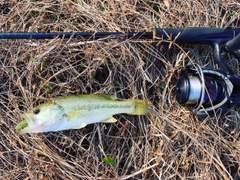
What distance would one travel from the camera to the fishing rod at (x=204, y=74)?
263 centimetres

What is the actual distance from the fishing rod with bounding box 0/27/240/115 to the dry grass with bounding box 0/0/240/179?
0.15 metres

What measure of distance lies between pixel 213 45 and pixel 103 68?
946 mm

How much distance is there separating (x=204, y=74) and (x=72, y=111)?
1.14 metres

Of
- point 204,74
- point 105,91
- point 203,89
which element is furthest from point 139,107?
point 204,74

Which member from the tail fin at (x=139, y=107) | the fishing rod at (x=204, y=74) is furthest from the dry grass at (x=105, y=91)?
the tail fin at (x=139, y=107)

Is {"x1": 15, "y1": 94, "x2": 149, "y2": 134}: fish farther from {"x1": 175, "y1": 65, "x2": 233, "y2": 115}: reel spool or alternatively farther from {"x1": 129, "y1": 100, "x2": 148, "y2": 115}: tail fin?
{"x1": 175, "y1": 65, "x2": 233, "y2": 115}: reel spool

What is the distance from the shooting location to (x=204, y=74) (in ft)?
9.05

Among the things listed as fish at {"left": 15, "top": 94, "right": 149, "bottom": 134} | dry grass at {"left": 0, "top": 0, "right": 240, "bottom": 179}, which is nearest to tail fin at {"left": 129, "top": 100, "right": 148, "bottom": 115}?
fish at {"left": 15, "top": 94, "right": 149, "bottom": 134}

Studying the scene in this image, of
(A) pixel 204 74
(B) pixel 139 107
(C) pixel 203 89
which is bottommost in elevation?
(B) pixel 139 107

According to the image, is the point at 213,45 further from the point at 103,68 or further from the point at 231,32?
the point at 103,68

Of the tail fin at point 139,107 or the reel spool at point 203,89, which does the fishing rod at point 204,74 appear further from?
the tail fin at point 139,107

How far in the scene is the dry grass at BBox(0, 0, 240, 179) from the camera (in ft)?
9.04

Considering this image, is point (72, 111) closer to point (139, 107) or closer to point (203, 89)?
point (139, 107)

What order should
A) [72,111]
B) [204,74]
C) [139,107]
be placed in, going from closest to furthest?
1. [72,111]
2. [139,107]
3. [204,74]
